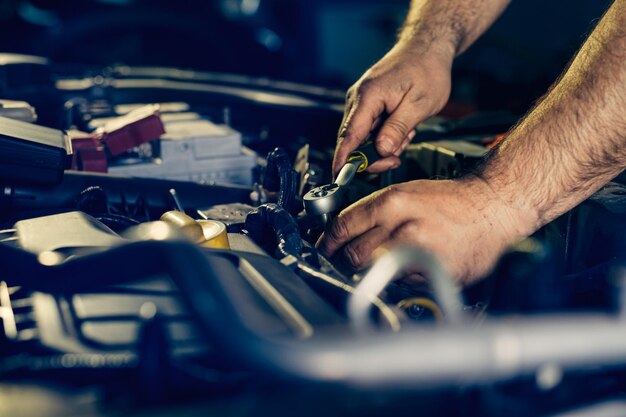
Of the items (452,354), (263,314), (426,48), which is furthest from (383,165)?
(452,354)

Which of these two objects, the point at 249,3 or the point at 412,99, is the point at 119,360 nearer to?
the point at 412,99

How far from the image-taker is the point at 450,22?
167cm

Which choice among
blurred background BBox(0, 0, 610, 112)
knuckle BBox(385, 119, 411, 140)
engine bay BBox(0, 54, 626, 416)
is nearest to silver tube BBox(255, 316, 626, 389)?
engine bay BBox(0, 54, 626, 416)

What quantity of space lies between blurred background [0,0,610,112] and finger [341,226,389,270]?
84.3 inches

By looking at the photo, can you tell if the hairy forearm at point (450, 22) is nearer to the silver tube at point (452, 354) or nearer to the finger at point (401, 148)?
the finger at point (401, 148)

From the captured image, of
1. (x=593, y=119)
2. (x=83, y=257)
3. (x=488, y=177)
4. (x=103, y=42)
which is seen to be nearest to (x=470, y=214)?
(x=488, y=177)

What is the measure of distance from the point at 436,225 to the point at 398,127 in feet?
1.30

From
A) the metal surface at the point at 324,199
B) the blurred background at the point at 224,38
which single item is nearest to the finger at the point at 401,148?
the metal surface at the point at 324,199

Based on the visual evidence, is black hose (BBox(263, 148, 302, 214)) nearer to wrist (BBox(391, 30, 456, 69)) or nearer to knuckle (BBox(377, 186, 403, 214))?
knuckle (BBox(377, 186, 403, 214))

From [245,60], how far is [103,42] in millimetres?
972

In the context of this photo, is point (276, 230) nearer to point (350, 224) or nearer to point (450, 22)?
point (350, 224)

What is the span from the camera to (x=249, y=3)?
193 inches

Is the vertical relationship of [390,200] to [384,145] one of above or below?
below

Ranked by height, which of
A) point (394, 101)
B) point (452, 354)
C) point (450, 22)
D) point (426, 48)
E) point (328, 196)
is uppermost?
point (450, 22)
